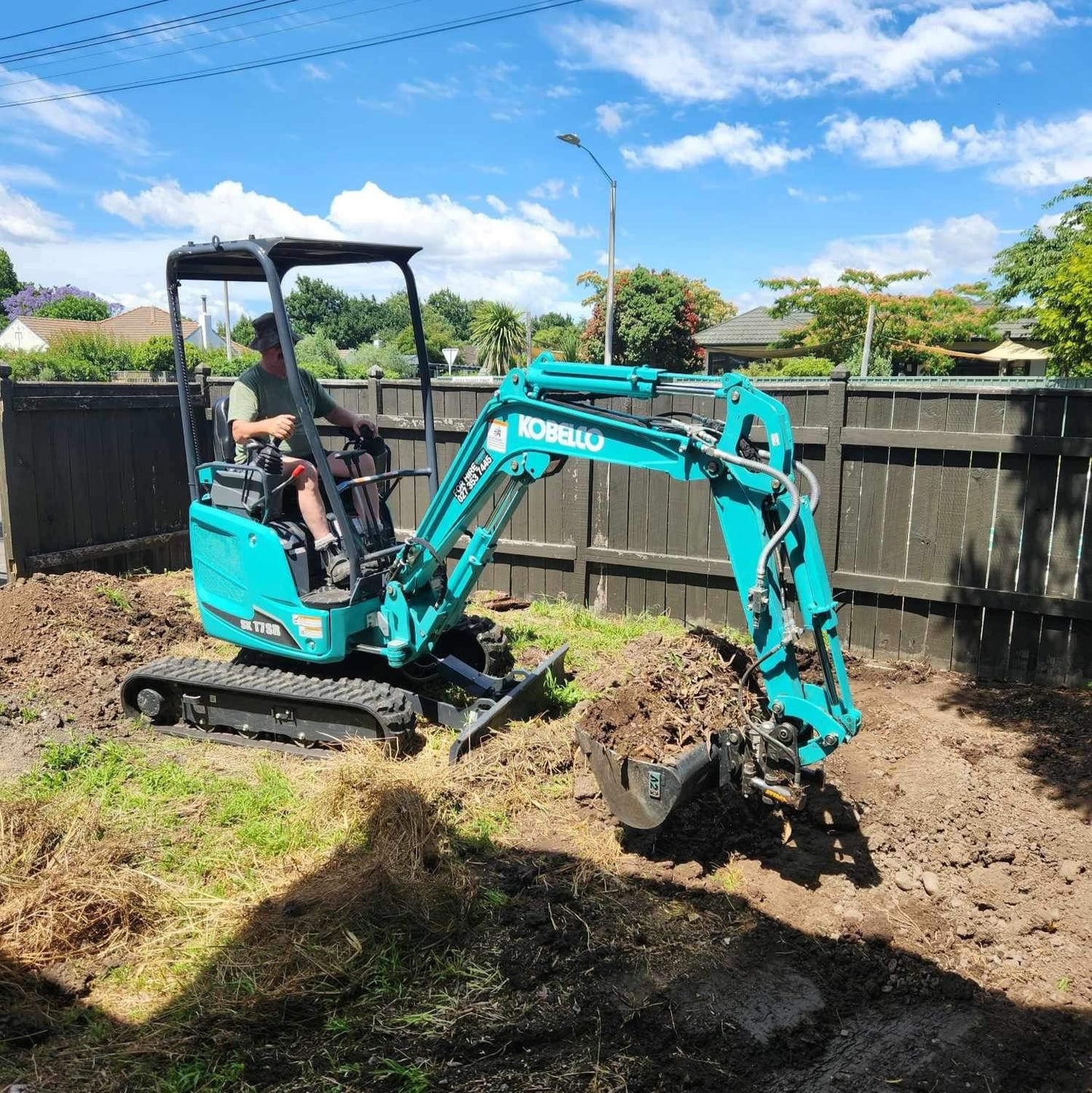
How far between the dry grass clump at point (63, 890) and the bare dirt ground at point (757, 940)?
310 millimetres

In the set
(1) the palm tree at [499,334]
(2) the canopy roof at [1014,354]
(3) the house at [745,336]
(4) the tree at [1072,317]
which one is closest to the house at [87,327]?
(1) the palm tree at [499,334]

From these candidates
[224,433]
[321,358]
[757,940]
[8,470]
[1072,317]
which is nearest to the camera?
[757,940]

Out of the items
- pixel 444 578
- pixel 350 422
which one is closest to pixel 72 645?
pixel 350 422

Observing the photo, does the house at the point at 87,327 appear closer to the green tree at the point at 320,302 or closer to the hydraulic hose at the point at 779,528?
the green tree at the point at 320,302

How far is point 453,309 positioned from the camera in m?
104

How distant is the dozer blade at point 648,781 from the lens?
12.3ft

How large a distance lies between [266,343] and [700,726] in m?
3.31

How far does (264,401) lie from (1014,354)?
27534mm

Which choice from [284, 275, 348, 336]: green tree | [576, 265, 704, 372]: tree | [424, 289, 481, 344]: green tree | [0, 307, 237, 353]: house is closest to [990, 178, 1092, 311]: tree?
[576, 265, 704, 372]: tree

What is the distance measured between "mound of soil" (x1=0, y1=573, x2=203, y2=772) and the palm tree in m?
29.6

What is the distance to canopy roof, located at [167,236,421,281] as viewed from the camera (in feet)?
16.4

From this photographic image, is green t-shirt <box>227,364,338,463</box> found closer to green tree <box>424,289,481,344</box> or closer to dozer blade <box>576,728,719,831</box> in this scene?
dozer blade <box>576,728,719,831</box>

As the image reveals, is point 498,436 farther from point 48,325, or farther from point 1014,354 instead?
point 48,325

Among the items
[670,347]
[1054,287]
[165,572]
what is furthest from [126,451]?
[670,347]
